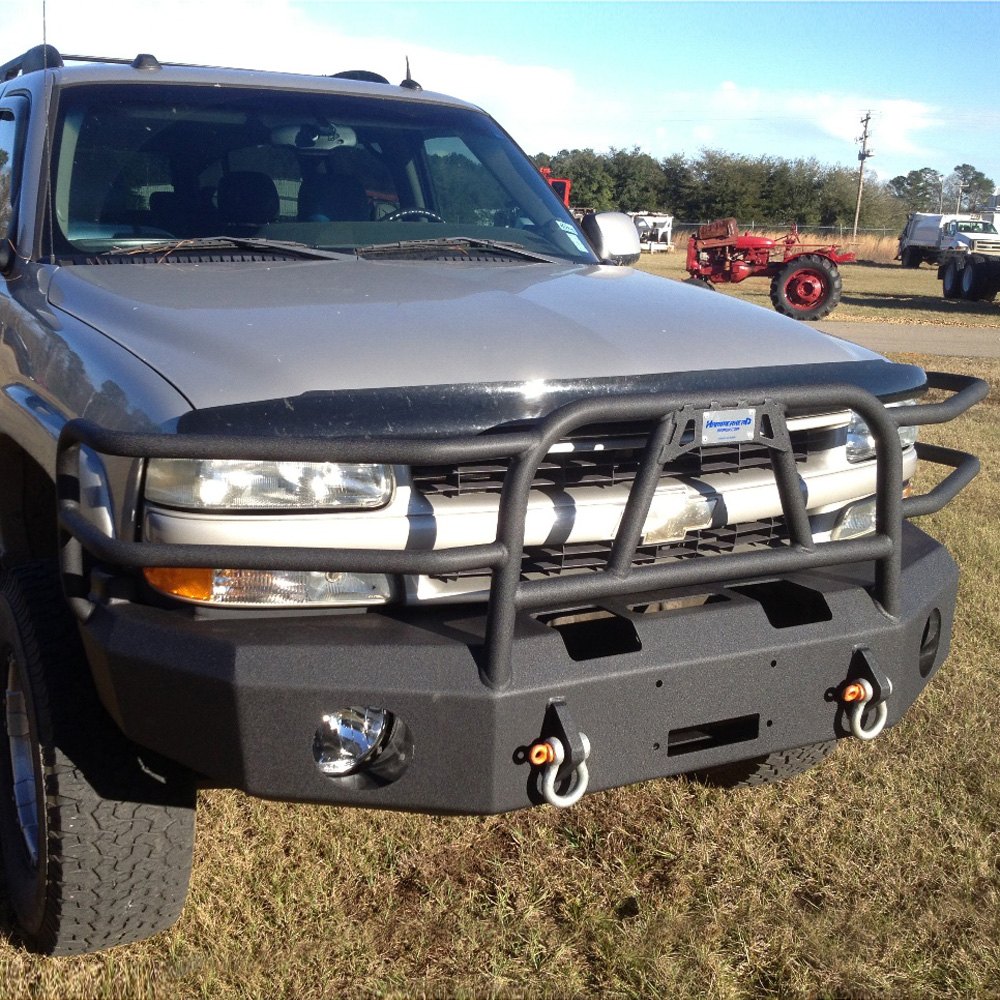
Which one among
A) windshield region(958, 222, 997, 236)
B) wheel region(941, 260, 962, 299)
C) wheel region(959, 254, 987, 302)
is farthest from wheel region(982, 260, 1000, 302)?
windshield region(958, 222, 997, 236)

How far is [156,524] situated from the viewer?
7.01 ft

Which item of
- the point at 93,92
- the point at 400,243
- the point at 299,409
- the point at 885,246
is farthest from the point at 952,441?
the point at 885,246

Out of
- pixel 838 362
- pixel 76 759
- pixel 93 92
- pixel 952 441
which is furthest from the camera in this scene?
pixel 952 441

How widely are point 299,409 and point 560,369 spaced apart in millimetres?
556

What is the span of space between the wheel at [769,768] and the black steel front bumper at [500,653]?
0.98 m

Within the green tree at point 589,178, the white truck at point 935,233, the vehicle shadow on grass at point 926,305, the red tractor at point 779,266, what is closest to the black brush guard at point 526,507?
the red tractor at point 779,266

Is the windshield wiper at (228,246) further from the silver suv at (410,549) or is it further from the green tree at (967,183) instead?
the green tree at (967,183)

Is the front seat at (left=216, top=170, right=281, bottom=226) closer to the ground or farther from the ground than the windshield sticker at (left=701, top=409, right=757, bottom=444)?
farther from the ground

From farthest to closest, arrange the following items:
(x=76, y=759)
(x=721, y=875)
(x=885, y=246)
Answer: (x=885, y=246)
(x=721, y=875)
(x=76, y=759)

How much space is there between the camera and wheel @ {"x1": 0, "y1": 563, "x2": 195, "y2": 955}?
2385 millimetres

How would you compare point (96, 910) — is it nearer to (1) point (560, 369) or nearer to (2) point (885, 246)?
(1) point (560, 369)

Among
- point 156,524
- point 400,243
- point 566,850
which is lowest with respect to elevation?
point 566,850

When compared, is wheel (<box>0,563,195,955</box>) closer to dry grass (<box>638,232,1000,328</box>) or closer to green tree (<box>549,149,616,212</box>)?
dry grass (<box>638,232,1000,328</box>)

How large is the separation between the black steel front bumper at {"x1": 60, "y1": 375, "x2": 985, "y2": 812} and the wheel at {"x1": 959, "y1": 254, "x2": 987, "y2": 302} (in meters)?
24.9
